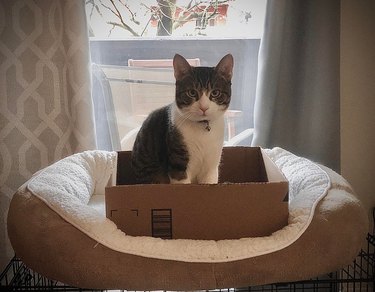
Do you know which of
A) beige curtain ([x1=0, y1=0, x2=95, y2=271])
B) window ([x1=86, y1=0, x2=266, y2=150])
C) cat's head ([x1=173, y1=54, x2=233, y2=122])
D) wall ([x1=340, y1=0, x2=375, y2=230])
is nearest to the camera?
cat's head ([x1=173, y1=54, x2=233, y2=122])

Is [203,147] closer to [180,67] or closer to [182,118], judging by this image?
[182,118]

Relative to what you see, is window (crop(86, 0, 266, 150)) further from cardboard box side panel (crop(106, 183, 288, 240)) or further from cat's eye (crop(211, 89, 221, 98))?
cardboard box side panel (crop(106, 183, 288, 240))

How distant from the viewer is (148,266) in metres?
0.90

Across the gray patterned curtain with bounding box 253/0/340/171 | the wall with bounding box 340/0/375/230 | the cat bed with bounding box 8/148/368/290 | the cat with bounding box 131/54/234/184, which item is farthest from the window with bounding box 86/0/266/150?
the cat bed with bounding box 8/148/368/290

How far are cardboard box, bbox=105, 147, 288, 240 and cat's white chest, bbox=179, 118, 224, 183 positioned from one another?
28cm

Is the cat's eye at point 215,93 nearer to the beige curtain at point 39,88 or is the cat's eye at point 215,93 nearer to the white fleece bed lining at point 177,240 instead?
the white fleece bed lining at point 177,240

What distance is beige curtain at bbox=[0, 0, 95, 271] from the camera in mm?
1555

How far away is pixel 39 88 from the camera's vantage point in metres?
1.61

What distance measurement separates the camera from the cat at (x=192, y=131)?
1.20 metres

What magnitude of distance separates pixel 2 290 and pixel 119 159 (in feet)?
1.90

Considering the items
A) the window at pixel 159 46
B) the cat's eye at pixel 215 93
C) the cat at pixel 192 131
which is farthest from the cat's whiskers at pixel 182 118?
the window at pixel 159 46

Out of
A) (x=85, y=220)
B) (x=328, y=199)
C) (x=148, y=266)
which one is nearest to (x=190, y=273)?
(x=148, y=266)

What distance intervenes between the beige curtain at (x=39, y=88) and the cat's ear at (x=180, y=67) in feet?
1.88

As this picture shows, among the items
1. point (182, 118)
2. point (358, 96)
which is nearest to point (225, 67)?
point (182, 118)
